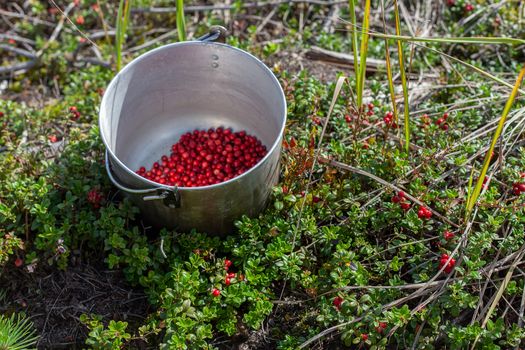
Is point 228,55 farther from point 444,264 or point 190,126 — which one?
point 444,264

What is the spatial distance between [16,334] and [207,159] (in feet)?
3.95

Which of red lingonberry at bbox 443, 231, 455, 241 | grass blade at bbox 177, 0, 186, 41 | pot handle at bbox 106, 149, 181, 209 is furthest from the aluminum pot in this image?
red lingonberry at bbox 443, 231, 455, 241

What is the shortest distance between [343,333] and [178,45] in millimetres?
1453

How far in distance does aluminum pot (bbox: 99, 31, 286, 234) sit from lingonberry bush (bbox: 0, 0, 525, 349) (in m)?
0.09

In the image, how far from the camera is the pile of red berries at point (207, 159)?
9.55 feet

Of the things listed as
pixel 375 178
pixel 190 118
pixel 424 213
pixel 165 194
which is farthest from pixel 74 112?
pixel 424 213

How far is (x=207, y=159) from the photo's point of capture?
9.88 ft

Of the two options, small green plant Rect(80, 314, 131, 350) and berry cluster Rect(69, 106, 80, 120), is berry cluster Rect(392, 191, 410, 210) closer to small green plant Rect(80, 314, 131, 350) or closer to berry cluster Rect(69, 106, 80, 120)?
small green plant Rect(80, 314, 131, 350)

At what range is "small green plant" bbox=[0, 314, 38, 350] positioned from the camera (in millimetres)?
2137

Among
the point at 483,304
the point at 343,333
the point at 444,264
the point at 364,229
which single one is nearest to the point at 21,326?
the point at 343,333

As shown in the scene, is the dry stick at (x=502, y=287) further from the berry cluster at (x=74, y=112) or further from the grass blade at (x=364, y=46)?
the berry cluster at (x=74, y=112)

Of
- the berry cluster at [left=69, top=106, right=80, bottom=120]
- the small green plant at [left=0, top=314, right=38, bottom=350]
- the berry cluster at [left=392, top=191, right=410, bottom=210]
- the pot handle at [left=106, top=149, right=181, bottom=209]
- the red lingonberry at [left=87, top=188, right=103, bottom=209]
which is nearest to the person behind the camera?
the small green plant at [left=0, top=314, right=38, bottom=350]

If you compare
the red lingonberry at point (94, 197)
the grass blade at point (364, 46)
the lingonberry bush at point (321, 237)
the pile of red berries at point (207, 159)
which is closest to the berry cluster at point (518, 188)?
the lingonberry bush at point (321, 237)

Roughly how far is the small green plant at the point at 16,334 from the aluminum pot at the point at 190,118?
649mm
